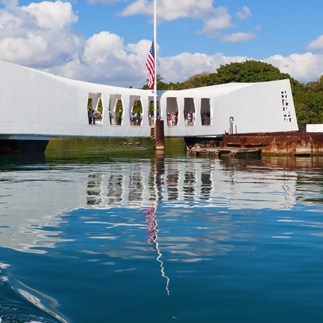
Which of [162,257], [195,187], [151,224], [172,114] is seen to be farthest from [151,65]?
[162,257]

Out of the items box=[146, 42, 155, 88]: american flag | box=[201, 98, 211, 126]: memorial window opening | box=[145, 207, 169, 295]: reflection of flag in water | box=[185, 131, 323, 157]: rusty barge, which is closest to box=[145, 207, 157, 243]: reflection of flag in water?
box=[145, 207, 169, 295]: reflection of flag in water

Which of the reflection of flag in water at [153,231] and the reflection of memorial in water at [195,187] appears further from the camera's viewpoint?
the reflection of memorial in water at [195,187]

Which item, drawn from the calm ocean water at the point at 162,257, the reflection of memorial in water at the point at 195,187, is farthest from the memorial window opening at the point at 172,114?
the calm ocean water at the point at 162,257

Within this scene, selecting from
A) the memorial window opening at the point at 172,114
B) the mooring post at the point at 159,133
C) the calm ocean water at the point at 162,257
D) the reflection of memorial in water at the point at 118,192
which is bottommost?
the calm ocean water at the point at 162,257

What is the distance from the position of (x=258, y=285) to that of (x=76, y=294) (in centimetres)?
167

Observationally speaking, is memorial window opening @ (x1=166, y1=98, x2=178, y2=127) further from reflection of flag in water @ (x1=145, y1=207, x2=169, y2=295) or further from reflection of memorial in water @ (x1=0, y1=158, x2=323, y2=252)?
reflection of flag in water @ (x1=145, y1=207, x2=169, y2=295)

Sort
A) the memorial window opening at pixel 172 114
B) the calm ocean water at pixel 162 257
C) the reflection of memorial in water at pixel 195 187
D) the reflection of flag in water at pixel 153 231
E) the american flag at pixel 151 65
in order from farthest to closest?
the memorial window opening at pixel 172 114 → the american flag at pixel 151 65 → the reflection of memorial in water at pixel 195 187 → the reflection of flag in water at pixel 153 231 → the calm ocean water at pixel 162 257

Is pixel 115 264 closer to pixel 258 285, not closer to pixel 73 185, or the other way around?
pixel 258 285

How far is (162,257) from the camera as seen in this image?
6645 mm

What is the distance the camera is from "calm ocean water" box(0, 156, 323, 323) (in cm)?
483

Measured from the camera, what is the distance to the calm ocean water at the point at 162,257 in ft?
15.8

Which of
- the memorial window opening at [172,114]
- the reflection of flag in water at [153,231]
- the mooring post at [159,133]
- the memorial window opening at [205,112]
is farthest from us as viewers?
the memorial window opening at [205,112]

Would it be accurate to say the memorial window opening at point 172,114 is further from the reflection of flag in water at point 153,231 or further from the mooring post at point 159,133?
the reflection of flag in water at point 153,231

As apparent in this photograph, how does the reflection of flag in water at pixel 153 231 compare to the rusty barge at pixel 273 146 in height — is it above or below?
below
